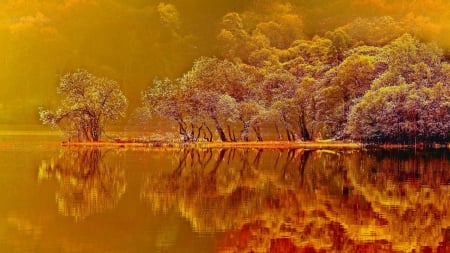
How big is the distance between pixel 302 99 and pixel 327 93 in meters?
1.58

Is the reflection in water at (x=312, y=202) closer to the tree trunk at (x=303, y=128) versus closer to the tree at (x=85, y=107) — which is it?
the tree trunk at (x=303, y=128)

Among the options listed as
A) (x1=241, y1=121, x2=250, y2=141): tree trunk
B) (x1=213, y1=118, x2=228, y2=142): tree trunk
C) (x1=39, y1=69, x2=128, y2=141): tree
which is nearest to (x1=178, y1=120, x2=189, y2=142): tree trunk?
(x1=213, y1=118, x2=228, y2=142): tree trunk

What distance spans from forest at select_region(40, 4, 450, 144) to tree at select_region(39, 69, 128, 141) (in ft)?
0.18

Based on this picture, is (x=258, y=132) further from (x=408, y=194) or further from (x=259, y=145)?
(x=408, y=194)

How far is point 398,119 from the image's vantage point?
34.7m

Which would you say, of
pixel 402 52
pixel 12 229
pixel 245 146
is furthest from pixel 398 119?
pixel 12 229

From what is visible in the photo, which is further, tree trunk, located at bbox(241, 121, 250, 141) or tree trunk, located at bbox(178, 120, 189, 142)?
tree trunk, located at bbox(241, 121, 250, 141)

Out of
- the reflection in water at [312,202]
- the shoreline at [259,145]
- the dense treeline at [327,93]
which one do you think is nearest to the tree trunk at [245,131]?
the dense treeline at [327,93]

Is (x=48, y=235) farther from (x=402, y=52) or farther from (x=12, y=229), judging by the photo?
(x=402, y=52)

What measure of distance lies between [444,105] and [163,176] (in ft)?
62.5

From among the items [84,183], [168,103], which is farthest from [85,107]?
[84,183]

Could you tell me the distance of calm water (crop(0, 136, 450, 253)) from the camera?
1115 centimetres

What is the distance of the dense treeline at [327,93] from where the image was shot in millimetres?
34688

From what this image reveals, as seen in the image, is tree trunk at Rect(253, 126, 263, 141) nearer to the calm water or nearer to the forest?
the forest
